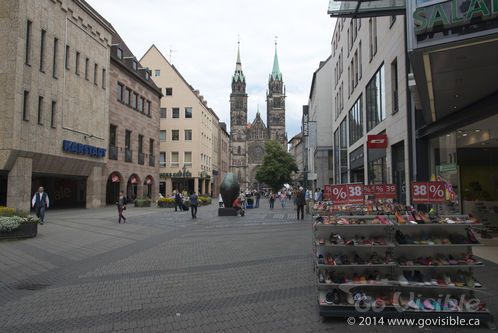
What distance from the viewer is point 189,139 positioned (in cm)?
5238

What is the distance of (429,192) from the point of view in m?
6.65

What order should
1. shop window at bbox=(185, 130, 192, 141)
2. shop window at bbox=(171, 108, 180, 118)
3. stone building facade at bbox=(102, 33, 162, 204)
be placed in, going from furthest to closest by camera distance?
1. shop window at bbox=(171, 108, 180, 118)
2. shop window at bbox=(185, 130, 192, 141)
3. stone building facade at bbox=(102, 33, 162, 204)

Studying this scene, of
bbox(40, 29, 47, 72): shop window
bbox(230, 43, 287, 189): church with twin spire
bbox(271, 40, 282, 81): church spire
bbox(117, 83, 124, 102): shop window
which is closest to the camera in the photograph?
bbox(40, 29, 47, 72): shop window

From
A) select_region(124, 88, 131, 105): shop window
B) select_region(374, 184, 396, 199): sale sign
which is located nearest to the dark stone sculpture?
select_region(374, 184, 396, 199): sale sign

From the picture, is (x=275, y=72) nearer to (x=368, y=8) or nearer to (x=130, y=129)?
(x=130, y=129)

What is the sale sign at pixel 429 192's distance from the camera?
6594 mm

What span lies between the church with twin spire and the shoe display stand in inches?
4230

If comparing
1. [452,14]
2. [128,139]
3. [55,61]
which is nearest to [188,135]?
[128,139]

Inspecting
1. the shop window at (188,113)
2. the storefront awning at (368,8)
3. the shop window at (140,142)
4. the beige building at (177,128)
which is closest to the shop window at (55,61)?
the shop window at (140,142)

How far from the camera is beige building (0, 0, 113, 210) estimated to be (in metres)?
19.4

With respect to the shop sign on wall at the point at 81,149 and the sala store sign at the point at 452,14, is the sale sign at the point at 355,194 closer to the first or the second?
the sala store sign at the point at 452,14

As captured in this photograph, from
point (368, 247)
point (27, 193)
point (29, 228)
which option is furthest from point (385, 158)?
point (27, 193)

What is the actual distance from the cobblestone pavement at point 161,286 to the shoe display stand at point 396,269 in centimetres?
35

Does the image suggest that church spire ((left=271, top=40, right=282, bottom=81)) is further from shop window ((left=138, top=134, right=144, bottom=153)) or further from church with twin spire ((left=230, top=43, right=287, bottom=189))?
shop window ((left=138, top=134, right=144, bottom=153))
